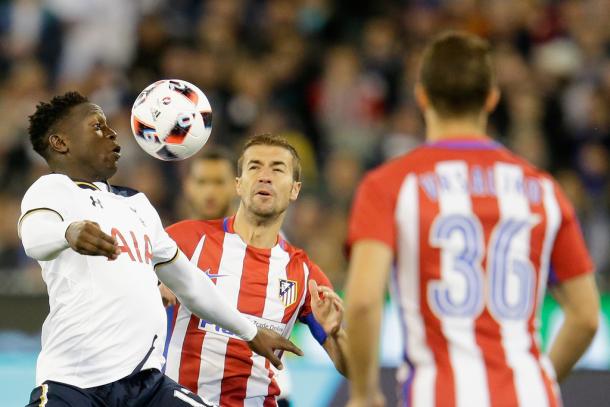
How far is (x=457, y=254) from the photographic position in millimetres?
3697

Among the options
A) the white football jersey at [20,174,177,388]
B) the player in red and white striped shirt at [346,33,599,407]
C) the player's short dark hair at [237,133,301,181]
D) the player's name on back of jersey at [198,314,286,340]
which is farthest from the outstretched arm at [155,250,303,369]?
the player in red and white striped shirt at [346,33,599,407]

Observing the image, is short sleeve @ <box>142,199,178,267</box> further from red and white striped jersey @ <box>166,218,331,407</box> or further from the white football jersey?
red and white striped jersey @ <box>166,218,331,407</box>

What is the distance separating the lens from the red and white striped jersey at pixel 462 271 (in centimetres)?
370

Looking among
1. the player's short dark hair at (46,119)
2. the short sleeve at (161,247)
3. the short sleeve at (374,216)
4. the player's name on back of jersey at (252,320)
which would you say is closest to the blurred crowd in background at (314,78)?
the player's name on back of jersey at (252,320)

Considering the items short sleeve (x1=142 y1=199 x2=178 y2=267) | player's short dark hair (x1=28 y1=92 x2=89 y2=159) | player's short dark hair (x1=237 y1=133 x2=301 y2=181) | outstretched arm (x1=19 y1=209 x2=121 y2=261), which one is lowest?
outstretched arm (x1=19 y1=209 x2=121 y2=261)

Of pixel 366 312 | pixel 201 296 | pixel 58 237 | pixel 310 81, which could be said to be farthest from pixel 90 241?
pixel 310 81

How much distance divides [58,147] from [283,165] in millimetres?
1228

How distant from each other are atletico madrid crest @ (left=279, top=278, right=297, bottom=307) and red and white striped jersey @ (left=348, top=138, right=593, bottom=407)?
75.4 inches

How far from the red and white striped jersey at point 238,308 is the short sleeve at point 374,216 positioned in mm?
1969

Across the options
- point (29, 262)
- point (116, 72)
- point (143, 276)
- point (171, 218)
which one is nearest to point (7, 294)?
point (29, 262)

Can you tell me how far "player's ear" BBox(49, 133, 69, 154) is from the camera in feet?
16.4

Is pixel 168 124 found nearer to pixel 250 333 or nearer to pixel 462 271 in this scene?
pixel 250 333

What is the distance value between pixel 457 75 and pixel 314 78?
905 centimetres

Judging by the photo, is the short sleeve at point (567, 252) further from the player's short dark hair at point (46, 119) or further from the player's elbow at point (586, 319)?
the player's short dark hair at point (46, 119)
